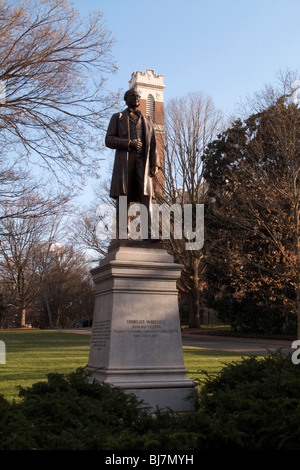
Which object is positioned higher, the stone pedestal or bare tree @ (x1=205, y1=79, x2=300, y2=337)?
bare tree @ (x1=205, y1=79, x2=300, y2=337)

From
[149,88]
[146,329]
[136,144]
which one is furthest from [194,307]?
[146,329]

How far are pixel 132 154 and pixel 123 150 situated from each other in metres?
0.16

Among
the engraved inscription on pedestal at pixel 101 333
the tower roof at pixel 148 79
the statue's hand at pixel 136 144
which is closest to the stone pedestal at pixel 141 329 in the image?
the engraved inscription on pedestal at pixel 101 333

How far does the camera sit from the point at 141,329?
6.78m

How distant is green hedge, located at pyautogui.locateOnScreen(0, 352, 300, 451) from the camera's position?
3.61m

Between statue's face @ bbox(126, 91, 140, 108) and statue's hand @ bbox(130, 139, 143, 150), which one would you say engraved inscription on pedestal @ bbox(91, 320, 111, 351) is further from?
statue's face @ bbox(126, 91, 140, 108)

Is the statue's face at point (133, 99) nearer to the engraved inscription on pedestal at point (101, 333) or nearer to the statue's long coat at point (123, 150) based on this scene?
the statue's long coat at point (123, 150)

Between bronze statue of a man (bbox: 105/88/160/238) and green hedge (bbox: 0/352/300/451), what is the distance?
3317 mm

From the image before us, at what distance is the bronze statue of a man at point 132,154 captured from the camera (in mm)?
7648

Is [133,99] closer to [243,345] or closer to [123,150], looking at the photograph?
[123,150]

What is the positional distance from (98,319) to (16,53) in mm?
7161

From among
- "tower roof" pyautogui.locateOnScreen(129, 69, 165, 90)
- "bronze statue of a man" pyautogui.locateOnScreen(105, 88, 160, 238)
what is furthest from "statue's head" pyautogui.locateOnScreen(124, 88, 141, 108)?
"tower roof" pyautogui.locateOnScreen(129, 69, 165, 90)
